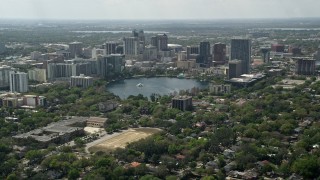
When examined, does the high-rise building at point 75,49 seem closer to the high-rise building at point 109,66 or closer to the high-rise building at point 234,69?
the high-rise building at point 109,66

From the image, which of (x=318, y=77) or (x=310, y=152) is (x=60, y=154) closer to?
(x=310, y=152)

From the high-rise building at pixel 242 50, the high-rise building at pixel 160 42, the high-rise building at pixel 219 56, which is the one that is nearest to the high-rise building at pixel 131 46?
the high-rise building at pixel 160 42

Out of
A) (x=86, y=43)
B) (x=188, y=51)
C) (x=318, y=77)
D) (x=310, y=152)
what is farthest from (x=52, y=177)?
(x=86, y=43)

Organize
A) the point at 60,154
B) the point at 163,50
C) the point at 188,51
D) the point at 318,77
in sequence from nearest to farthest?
the point at 60,154, the point at 318,77, the point at 188,51, the point at 163,50

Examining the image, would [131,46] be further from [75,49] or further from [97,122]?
[97,122]

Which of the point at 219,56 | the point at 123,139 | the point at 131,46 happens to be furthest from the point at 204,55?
the point at 123,139
